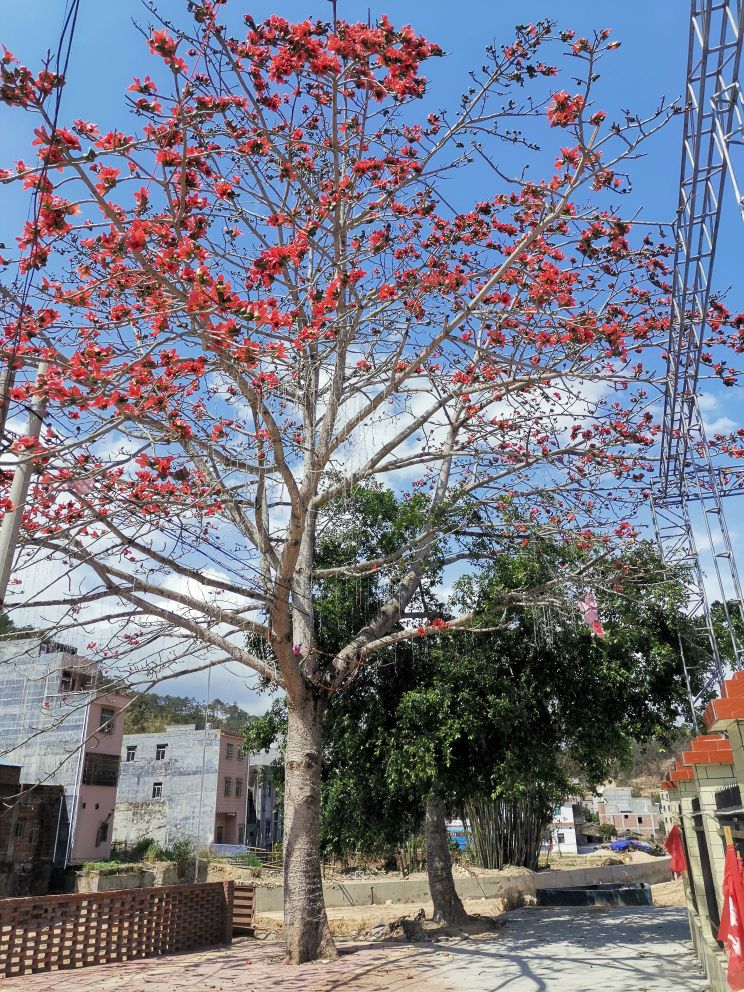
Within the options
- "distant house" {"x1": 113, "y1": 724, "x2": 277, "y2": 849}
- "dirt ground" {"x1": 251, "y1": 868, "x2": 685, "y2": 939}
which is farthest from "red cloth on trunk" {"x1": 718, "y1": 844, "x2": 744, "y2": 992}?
"distant house" {"x1": 113, "y1": 724, "x2": 277, "y2": 849}

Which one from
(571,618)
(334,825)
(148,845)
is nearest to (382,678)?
(334,825)

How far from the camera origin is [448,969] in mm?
7055

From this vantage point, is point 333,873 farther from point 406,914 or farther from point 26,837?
point 406,914

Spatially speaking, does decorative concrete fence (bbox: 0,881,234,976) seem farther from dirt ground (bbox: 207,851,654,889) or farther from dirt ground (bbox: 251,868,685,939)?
dirt ground (bbox: 207,851,654,889)

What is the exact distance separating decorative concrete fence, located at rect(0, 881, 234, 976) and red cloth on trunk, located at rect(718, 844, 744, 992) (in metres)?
6.30

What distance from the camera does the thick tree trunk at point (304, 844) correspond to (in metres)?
7.51

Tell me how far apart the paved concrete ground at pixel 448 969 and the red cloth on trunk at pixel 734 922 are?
1.89 metres

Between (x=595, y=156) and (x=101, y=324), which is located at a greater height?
(x=595, y=156)

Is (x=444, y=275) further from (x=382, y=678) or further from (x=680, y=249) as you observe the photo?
(x=382, y=678)

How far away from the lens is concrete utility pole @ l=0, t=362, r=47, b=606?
485cm

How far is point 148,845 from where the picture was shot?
26.7 metres

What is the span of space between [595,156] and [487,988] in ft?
22.6

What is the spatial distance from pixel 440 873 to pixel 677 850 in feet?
11.2

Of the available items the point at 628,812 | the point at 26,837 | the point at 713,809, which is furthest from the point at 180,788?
the point at 628,812
